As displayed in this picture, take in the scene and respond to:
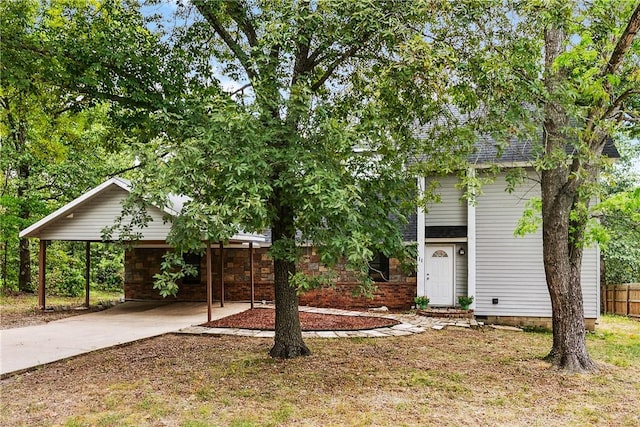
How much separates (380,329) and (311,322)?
1.55 m

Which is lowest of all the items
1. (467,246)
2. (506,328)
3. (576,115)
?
(506,328)

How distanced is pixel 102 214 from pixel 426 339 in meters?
8.06

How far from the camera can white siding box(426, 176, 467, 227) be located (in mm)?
13047

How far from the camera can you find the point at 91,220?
1216 centimetres

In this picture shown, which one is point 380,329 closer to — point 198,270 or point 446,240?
point 446,240

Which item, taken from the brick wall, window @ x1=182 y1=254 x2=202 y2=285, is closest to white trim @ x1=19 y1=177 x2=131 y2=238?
the brick wall

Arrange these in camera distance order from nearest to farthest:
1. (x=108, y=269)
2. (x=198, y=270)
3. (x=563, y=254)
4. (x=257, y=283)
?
(x=563, y=254), (x=257, y=283), (x=198, y=270), (x=108, y=269)

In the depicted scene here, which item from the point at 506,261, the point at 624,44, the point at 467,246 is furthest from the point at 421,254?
the point at 624,44

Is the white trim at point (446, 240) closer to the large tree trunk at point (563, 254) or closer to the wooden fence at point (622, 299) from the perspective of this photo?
the large tree trunk at point (563, 254)

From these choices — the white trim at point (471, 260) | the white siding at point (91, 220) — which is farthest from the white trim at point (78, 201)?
the white trim at point (471, 260)

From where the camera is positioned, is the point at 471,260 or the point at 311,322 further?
the point at 471,260

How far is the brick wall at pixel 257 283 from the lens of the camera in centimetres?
1373

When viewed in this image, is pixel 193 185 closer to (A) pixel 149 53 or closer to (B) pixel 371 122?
(B) pixel 371 122

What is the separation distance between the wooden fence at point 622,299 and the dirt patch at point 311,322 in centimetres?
999
